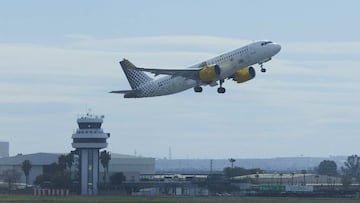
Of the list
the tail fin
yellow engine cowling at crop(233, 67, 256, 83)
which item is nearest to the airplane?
yellow engine cowling at crop(233, 67, 256, 83)

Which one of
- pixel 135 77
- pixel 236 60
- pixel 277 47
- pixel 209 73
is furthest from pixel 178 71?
pixel 135 77

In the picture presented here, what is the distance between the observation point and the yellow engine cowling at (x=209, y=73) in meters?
120

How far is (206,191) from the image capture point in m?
200

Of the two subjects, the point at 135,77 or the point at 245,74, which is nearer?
the point at 245,74

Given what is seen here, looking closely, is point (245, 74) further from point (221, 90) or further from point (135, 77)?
point (135, 77)

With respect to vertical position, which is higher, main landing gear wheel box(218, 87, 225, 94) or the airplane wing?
the airplane wing

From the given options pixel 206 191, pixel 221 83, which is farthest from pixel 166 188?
pixel 221 83

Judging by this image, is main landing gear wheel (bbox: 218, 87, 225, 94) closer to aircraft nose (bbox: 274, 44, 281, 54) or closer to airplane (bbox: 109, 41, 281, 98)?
airplane (bbox: 109, 41, 281, 98)

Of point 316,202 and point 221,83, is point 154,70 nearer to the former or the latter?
point 221,83

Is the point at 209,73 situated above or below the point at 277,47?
below

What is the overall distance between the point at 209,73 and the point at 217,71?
3.38ft

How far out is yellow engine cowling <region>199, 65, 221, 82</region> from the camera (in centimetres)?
11988

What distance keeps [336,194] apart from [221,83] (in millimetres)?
49528

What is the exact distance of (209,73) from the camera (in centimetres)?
12025
